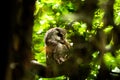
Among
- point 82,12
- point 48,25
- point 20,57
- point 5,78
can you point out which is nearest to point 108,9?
point 82,12

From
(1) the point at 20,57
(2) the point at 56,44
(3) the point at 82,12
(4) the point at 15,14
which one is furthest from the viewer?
(2) the point at 56,44

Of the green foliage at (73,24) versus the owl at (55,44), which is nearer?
the green foliage at (73,24)

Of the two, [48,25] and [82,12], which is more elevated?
[82,12]

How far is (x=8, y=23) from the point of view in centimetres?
137

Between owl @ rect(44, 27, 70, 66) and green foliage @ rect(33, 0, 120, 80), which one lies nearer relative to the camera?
green foliage @ rect(33, 0, 120, 80)

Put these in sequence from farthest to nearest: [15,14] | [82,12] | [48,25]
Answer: [48,25], [82,12], [15,14]

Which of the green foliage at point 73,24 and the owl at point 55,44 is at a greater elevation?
the green foliage at point 73,24

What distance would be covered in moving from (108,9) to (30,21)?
1.41 feet

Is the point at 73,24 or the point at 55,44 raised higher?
the point at 73,24

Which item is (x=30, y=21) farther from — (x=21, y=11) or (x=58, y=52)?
(x=58, y=52)

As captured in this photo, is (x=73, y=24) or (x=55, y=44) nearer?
(x=73, y=24)

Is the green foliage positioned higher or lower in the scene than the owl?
higher

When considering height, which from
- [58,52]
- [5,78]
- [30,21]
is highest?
[30,21]

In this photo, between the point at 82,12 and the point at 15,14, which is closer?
the point at 15,14
